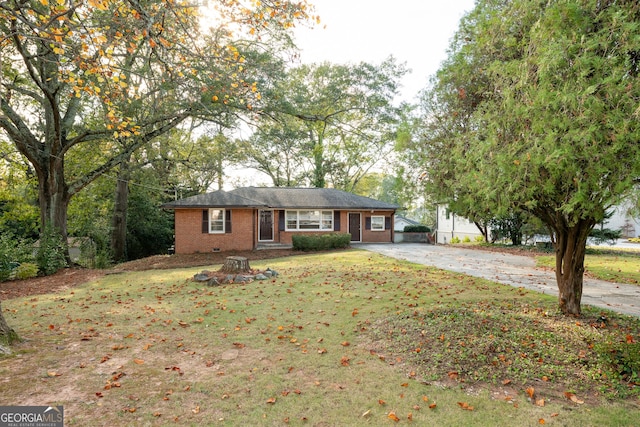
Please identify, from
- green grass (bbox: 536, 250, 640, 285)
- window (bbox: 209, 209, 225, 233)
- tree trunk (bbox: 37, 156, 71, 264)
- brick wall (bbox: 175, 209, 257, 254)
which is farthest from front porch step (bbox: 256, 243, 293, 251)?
green grass (bbox: 536, 250, 640, 285)

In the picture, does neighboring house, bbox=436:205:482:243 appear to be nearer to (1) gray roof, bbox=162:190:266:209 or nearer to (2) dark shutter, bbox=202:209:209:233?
(1) gray roof, bbox=162:190:266:209

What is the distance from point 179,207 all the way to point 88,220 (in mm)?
7313

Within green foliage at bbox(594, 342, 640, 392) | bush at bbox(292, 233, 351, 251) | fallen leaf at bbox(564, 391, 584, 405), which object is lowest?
fallen leaf at bbox(564, 391, 584, 405)

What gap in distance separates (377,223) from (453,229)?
8.36 metres

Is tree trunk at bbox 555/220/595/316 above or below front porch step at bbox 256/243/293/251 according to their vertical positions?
above

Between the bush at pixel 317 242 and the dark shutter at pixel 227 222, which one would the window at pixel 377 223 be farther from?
the dark shutter at pixel 227 222

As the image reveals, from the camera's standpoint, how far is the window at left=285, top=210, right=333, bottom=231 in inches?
949

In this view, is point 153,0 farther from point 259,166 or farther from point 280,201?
point 259,166

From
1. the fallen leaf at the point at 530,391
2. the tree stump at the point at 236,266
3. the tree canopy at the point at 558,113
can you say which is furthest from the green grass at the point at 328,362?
the tree stump at the point at 236,266

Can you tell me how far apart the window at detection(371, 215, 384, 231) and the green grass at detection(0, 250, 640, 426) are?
59.5ft

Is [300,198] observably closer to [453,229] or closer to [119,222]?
[119,222]

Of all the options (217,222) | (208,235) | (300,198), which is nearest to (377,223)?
(300,198)
